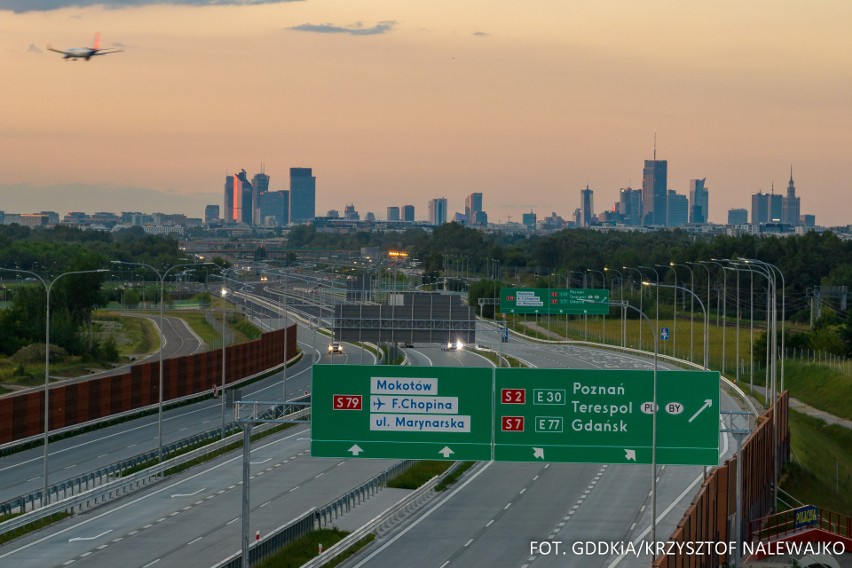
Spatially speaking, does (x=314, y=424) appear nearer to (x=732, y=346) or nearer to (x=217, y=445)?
(x=217, y=445)

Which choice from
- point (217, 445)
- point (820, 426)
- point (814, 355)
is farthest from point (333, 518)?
point (814, 355)

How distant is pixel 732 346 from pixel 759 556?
278 feet

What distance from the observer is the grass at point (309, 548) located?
3903cm

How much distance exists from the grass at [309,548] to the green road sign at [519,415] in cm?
371

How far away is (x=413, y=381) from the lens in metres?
38.0

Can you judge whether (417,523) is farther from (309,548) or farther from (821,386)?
(821,386)

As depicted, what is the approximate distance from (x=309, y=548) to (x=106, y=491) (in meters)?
12.7

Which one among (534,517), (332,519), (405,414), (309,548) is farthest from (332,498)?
(405,414)

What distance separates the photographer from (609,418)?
123 feet

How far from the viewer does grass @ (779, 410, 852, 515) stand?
60594 millimetres

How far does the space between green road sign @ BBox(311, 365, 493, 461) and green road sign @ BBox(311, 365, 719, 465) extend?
29 mm

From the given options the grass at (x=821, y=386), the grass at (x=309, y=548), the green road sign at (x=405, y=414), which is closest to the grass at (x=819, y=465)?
the grass at (x=821, y=386)

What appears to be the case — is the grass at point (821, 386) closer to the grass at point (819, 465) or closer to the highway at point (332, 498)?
the grass at point (819, 465)

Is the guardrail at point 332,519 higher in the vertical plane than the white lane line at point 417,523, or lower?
higher
